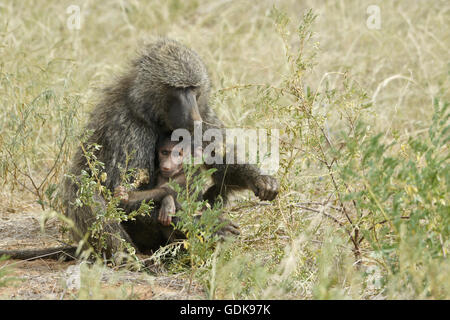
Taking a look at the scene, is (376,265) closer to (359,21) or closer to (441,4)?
(359,21)

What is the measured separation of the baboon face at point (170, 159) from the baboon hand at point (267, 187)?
17.2 inches

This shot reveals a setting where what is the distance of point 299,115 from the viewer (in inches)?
130

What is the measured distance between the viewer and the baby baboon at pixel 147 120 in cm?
345

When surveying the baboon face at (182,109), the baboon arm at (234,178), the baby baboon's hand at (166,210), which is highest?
the baboon face at (182,109)

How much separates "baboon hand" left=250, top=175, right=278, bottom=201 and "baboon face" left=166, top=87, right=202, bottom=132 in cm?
46

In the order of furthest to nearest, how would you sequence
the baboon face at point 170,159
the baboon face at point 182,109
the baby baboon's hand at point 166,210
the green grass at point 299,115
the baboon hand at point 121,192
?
the baboon face at point 170,159
the baboon face at point 182,109
the baby baboon's hand at point 166,210
the baboon hand at point 121,192
the green grass at point 299,115

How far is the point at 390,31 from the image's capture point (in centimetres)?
652

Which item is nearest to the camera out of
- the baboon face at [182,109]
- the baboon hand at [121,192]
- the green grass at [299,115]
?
the green grass at [299,115]

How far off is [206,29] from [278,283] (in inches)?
203

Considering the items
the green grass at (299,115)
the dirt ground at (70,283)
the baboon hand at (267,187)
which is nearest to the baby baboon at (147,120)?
the baboon hand at (267,187)

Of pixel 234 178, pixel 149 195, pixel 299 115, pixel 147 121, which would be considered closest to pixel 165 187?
pixel 149 195

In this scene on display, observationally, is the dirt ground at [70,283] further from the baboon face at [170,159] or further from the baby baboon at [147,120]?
the baboon face at [170,159]
